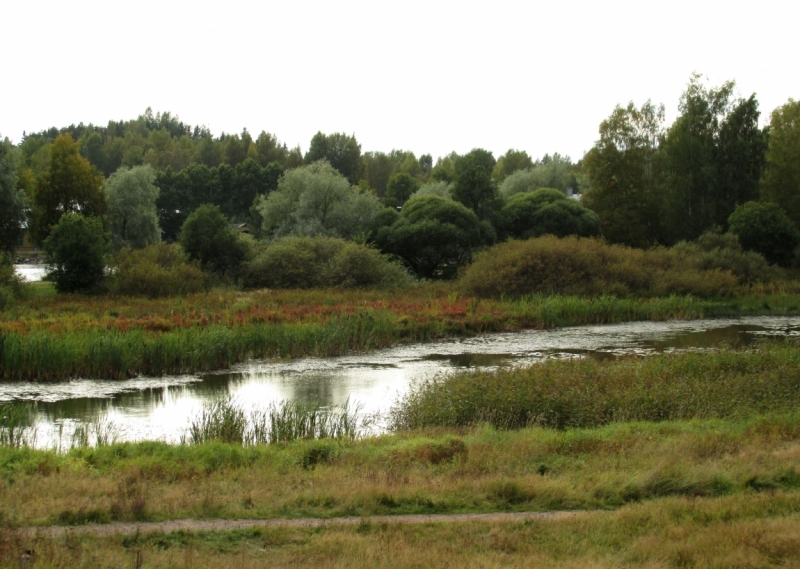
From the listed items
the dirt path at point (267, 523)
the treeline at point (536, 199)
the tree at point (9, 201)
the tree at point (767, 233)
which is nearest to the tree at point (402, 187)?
the treeline at point (536, 199)

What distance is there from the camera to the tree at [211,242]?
143 ft

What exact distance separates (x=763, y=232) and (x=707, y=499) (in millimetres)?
46831

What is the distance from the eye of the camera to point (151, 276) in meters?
38.2

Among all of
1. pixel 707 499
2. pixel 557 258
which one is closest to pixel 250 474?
pixel 707 499

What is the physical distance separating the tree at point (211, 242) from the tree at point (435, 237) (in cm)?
1011

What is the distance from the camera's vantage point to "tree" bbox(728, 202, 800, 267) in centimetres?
5109

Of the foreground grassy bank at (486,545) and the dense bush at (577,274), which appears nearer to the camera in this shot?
the foreground grassy bank at (486,545)

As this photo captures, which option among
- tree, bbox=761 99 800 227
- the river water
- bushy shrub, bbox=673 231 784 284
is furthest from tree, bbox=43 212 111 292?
tree, bbox=761 99 800 227

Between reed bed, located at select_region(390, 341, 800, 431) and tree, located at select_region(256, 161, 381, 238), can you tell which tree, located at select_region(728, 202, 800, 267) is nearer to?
tree, located at select_region(256, 161, 381, 238)

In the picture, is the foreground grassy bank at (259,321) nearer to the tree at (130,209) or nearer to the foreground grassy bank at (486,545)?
the foreground grassy bank at (486,545)

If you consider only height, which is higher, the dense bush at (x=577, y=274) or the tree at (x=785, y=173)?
the tree at (x=785, y=173)

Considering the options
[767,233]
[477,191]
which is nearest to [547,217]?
[477,191]

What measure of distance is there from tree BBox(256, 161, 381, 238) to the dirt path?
4336cm

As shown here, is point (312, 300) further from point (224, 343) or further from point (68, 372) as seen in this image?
point (68, 372)
